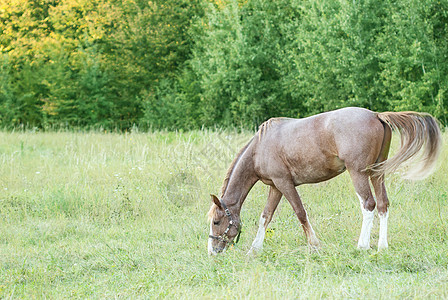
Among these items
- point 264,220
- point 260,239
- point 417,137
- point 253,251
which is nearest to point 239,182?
point 264,220

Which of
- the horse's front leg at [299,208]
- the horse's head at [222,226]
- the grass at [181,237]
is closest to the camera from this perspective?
the grass at [181,237]

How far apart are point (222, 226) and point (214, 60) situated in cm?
1862

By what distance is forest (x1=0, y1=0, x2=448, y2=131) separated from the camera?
17.5m

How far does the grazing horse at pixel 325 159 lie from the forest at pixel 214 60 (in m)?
12.3

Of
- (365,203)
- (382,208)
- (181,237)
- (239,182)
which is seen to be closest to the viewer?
(365,203)

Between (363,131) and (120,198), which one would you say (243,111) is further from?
(363,131)

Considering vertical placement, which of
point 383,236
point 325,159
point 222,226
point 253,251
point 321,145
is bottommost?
point 253,251

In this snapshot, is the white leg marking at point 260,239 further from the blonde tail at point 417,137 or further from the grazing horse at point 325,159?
the blonde tail at point 417,137

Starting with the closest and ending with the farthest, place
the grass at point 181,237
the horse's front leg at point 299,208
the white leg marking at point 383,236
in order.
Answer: the grass at point 181,237
the white leg marking at point 383,236
the horse's front leg at point 299,208

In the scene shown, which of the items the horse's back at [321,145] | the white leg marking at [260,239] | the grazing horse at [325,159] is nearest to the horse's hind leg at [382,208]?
the grazing horse at [325,159]

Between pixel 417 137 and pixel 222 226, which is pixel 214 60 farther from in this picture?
pixel 417 137

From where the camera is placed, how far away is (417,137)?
4938mm

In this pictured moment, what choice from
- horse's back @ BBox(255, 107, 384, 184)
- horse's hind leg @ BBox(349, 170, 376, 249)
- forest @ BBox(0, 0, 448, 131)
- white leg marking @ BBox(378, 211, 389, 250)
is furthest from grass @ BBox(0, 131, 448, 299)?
forest @ BBox(0, 0, 448, 131)

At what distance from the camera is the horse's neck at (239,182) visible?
546 cm
